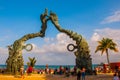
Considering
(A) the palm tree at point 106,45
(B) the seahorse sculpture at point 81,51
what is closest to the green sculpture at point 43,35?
(B) the seahorse sculpture at point 81,51

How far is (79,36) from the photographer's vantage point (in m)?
41.5

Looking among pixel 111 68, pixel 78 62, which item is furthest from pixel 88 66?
pixel 111 68

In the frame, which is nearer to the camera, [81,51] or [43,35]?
[81,51]

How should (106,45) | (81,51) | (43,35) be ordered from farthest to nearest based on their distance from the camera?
(106,45)
(43,35)
(81,51)

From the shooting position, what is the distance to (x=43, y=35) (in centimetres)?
4388

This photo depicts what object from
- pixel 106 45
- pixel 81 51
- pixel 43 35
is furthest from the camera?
pixel 106 45

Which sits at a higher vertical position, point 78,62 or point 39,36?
point 39,36

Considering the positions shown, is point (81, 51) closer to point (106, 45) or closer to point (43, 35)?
point (43, 35)

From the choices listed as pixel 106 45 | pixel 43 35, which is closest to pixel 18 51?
pixel 43 35

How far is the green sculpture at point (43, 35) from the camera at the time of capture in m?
40.6

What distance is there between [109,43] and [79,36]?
22900mm

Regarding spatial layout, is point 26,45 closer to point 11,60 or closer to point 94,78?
point 11,60

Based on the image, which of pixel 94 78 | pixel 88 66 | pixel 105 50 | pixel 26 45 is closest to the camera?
pixel 94 78

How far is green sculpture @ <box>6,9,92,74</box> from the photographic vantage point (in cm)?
4059
